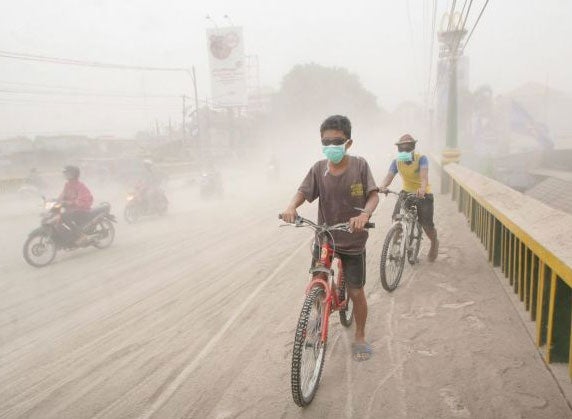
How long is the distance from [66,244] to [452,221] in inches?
321

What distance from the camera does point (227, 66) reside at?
45.0 m

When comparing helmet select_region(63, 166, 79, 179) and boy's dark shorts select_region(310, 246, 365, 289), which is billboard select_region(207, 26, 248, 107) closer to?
helmet select_region(63, 166, 79, 179)

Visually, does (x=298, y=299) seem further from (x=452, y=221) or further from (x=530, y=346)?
(x=452, y=221)

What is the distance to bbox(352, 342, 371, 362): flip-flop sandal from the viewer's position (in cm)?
375

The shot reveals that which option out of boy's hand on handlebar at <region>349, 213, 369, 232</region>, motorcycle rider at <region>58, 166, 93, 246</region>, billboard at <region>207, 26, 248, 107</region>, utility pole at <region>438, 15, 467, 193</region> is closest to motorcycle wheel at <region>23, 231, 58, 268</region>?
motorcycle rider at <region>58, 166, 93, 246</region>

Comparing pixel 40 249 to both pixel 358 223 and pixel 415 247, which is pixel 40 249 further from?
pixel 358 223

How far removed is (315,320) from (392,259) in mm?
2492

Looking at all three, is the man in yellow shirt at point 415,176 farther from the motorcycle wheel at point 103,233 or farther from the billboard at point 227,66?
the billboard at point 227,66

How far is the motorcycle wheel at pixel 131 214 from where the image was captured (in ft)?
40.9

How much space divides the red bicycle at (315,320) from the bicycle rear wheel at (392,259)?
1753mm

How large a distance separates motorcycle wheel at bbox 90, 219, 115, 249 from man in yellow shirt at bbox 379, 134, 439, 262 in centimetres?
618

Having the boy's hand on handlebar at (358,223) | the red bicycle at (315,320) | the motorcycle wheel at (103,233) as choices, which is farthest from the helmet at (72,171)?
the boy's hand on handlebar at (358,223)

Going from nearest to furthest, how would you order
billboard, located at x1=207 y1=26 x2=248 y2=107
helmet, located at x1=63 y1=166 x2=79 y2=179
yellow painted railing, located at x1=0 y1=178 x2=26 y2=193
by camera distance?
helmet, located at x1=63 y1=166 x2=79 y2=179 → yellow painted railing, located at x1=0 y1=178 x2=26 y2=193 → billboard, located at x1=207 y1=26 x2=248 y2=107

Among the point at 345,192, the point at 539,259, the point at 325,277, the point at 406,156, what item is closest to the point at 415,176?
the point at 406,156
